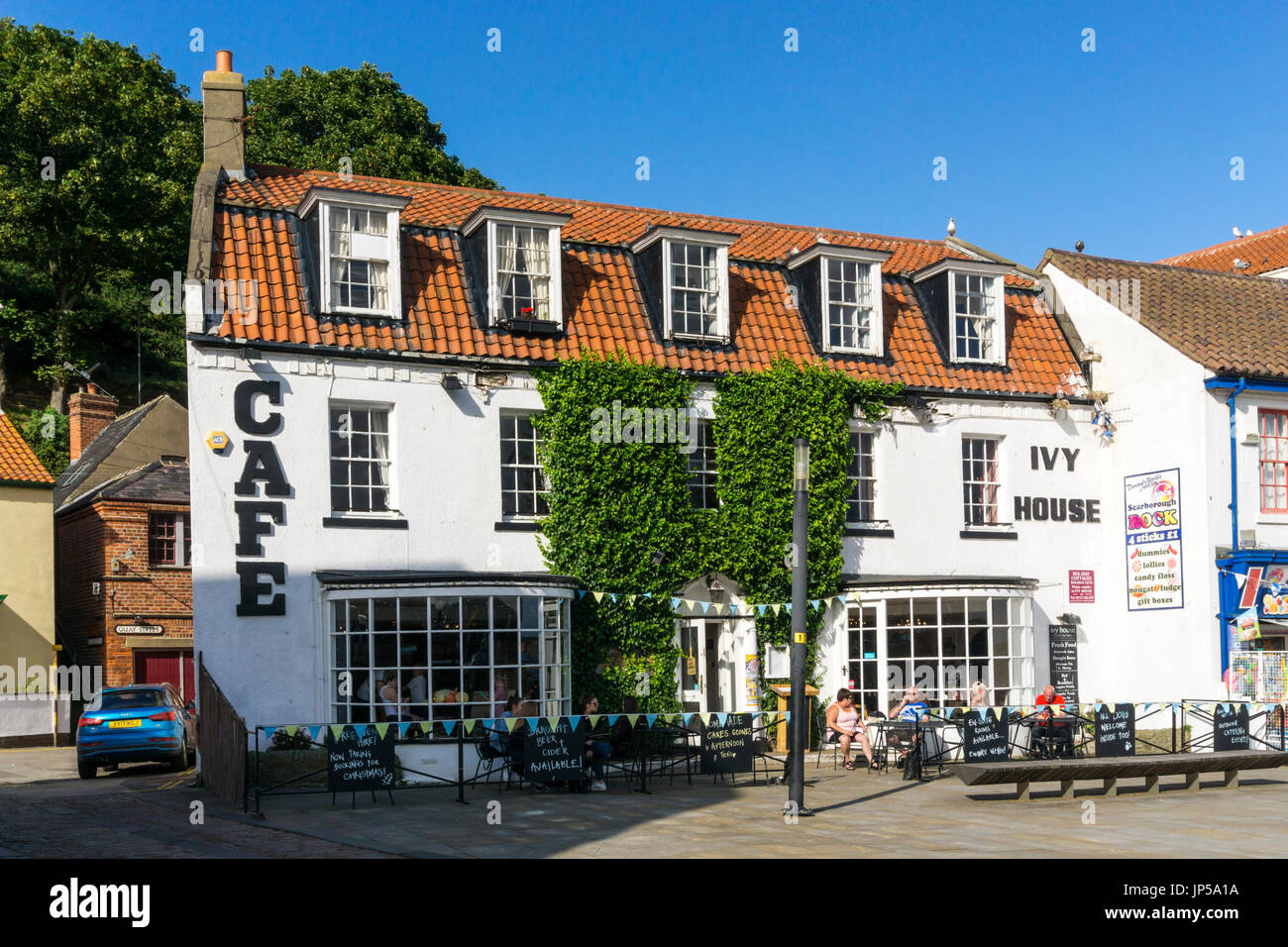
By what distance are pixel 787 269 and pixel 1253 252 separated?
28674 mm

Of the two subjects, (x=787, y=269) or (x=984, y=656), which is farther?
(x=787, y=269)

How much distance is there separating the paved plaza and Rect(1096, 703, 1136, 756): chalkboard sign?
1086mm

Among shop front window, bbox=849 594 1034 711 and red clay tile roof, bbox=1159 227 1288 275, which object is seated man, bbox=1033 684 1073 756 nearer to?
shop front window, bbox=849 594 1034 711

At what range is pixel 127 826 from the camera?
1498 cm

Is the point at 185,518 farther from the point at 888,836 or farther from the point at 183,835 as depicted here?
the point at 888,836

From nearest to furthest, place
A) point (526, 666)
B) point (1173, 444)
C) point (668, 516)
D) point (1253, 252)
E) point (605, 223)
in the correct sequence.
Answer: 1. point (526, 666)
2. point (668, 516)
3. point (1173, 444)
4. point (605, 223)
5. point (1253, 252)

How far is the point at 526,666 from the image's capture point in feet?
68.6

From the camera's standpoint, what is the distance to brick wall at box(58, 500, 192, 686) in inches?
1298

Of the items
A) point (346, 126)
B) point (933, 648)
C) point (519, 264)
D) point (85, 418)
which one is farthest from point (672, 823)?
point (346, 126)

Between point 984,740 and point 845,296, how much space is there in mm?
9366

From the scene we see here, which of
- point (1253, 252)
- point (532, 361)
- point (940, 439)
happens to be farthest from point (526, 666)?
point (1253, 252)

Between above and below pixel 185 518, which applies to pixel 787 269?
above

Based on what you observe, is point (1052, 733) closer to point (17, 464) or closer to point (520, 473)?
point (520, 473)

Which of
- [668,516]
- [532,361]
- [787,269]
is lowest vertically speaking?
[668,516]
